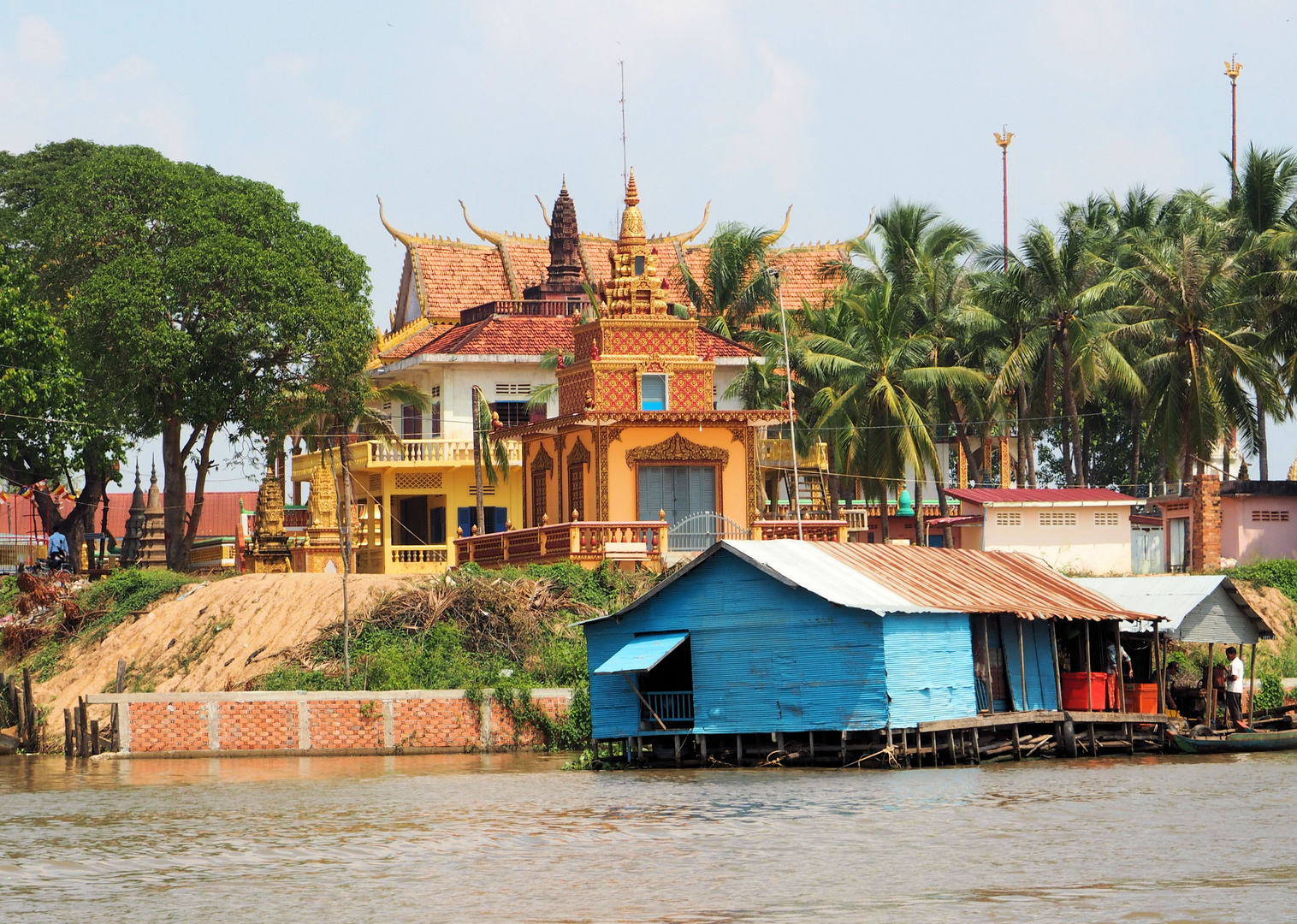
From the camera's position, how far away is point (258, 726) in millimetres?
37375

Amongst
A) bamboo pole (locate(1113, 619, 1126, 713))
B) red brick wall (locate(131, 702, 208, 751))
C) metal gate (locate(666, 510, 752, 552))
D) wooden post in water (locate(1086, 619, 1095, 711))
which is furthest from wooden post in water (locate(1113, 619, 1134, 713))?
red brick wall (locate(131, 702, 208, 751))

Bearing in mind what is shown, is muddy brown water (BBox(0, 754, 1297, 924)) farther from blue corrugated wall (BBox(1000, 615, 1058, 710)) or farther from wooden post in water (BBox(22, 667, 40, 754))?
wooden post in water (BBox(22, 667, 40, 754))

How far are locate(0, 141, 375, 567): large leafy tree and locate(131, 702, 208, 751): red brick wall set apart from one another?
11636 mm

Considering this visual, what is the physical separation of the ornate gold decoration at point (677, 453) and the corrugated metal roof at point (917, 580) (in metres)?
9.17

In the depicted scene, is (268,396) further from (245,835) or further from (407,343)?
(245,835)

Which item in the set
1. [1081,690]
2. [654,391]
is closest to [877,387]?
[654,391]

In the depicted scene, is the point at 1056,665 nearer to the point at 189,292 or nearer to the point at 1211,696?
the point at 1211,696

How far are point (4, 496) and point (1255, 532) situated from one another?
32.2 m

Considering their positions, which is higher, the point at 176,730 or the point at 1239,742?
the point at 176,730

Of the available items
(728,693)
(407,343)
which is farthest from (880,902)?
(407,343)

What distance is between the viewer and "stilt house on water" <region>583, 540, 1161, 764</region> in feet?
99.2

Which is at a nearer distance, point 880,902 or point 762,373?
point 880,902

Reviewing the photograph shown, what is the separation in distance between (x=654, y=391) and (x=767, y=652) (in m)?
14.5

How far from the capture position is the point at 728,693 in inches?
1235
